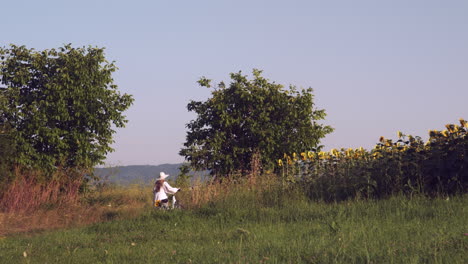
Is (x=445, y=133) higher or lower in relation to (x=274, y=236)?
higher

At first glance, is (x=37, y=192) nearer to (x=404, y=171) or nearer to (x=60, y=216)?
(x=60, y=216)

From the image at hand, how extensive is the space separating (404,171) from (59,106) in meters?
13.2

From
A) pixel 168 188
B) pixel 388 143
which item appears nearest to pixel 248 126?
pixel 168 188

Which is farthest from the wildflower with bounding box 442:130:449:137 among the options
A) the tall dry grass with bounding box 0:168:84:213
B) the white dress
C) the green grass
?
the tall dry grass with bounding box 0:168:84:213

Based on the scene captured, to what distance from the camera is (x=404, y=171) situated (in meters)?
11.6

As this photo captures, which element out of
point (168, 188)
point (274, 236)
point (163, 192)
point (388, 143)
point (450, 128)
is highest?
point (450, 128)

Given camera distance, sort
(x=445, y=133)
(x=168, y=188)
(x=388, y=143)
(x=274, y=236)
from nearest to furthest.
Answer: (x=274, y=236) < (x=445, y=133) < (x=388, y=143) < (x=168, y=188)

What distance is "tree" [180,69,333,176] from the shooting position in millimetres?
20641

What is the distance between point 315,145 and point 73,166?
965 centimetres

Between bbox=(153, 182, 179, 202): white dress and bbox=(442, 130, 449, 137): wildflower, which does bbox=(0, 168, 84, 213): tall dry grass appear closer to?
bbox=(153, 182, 179, 202): white dress

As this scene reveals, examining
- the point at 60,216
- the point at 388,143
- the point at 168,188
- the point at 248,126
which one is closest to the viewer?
the point at 388,143

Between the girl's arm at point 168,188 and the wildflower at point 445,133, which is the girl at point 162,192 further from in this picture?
the wildflower at point 445,133

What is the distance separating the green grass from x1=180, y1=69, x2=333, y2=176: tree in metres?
7.77

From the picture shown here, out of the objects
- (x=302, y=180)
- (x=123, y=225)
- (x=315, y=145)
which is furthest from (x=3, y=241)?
(x=315, y=145)
